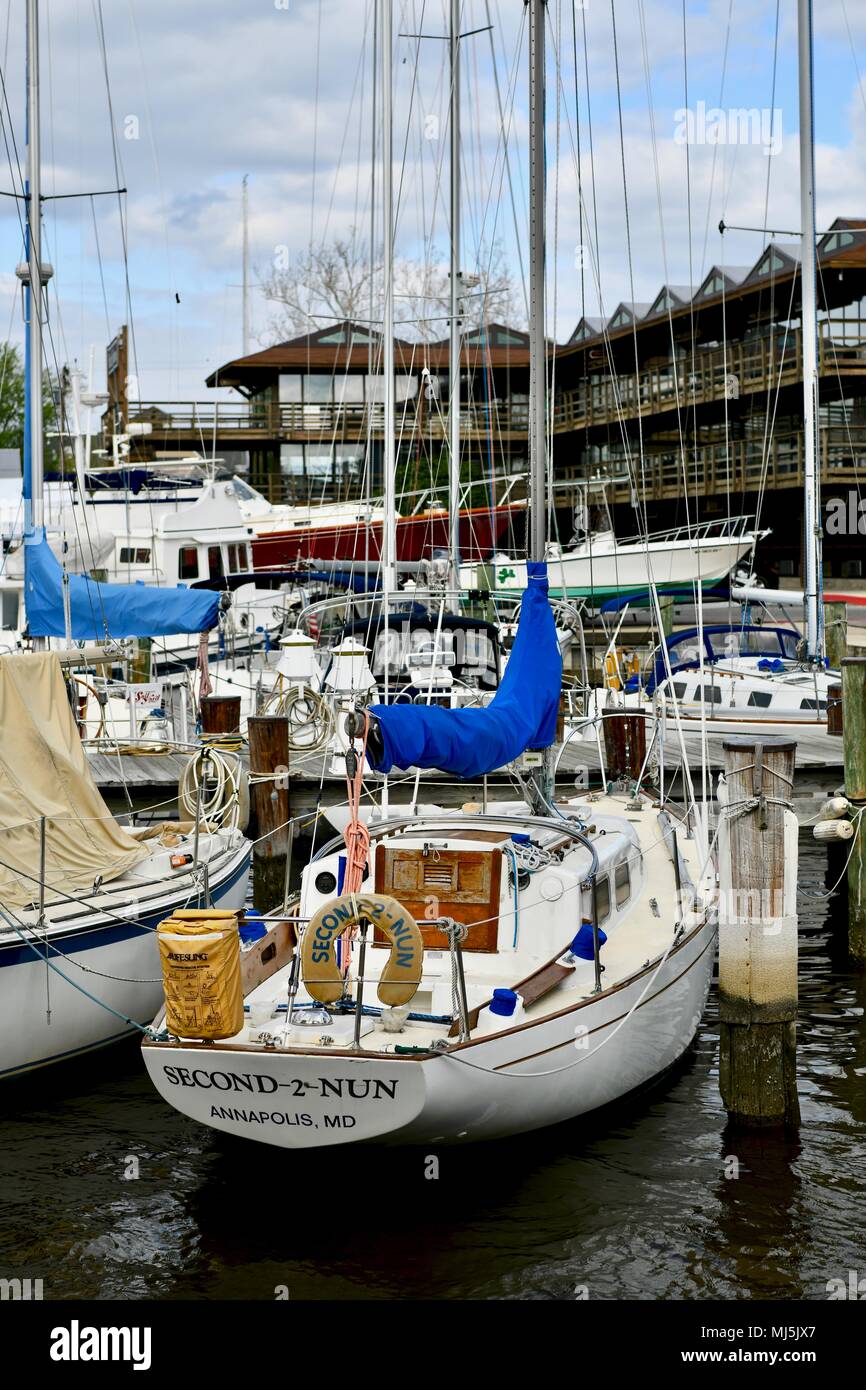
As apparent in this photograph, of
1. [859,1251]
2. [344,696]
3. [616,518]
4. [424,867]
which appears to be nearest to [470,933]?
[424,867]

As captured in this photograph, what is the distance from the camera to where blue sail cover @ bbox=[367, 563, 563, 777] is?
29.6 ft

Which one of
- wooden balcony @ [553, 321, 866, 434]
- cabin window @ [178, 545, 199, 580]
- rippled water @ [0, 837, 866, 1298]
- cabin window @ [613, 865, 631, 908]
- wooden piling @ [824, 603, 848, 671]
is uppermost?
wooden balcony @ [553, 321, 866, 434]

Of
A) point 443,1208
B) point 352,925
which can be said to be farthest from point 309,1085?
point 443,1208

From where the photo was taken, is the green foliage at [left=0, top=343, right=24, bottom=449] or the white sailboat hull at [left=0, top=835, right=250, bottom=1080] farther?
the green foliage at [left=0, top=343, right=24, bottom=449]

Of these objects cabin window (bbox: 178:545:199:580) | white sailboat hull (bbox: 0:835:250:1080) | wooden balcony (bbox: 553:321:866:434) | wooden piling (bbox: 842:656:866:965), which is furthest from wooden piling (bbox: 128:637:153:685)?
wooden balcony (bbox: 553:321:866:434)

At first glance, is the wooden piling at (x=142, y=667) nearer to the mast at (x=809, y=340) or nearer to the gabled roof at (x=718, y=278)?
the mast at (x=809, y=340)

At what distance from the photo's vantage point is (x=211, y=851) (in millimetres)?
12727

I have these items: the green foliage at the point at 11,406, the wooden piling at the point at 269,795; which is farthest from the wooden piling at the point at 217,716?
the green foliage at the point at 11,406

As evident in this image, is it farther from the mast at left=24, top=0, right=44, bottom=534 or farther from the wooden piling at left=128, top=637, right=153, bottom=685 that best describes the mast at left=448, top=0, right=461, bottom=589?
the mast at left=24, top=0, right=44, bottom=534

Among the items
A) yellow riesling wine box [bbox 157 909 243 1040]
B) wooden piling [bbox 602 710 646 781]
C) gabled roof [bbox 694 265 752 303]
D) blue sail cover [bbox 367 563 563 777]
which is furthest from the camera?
gabled roof [bbox 694 265 752 303]

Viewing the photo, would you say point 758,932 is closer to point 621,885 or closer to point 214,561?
point 621,885

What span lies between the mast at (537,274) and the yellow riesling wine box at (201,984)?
4.45 m

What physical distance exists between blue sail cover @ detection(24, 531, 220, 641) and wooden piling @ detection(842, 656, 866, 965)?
315 inches

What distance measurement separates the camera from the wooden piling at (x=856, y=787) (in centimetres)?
1286
